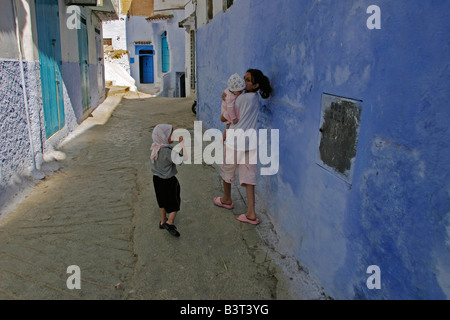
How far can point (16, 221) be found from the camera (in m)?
3.87

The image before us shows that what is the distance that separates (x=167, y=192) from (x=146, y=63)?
2947 centimetres

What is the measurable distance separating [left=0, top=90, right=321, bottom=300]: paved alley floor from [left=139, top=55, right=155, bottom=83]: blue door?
26.9 m

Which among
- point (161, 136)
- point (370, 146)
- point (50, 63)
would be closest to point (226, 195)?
point (161, 136)

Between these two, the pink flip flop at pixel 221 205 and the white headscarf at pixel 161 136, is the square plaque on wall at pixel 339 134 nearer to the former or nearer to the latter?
the white headscarf at pixel 161 136

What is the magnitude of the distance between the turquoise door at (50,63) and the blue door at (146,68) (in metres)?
24.5

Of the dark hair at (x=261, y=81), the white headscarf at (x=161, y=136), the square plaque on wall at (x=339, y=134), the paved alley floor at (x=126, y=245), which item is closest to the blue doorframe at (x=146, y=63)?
the paved alley floor at (x=126, y=245)

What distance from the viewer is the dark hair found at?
3766 mm

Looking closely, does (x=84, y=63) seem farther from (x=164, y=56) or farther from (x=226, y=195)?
(x=164, y=56)

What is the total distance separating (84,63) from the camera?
1016 centimetres

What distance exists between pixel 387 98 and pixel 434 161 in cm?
Result: 45

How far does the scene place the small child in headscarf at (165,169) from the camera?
354 cm

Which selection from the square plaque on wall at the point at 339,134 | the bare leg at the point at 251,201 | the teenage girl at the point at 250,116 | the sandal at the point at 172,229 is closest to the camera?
the square plaque on wall at the point at 339,134

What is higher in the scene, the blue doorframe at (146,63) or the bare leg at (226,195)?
the blue doorframe at (146,63)
